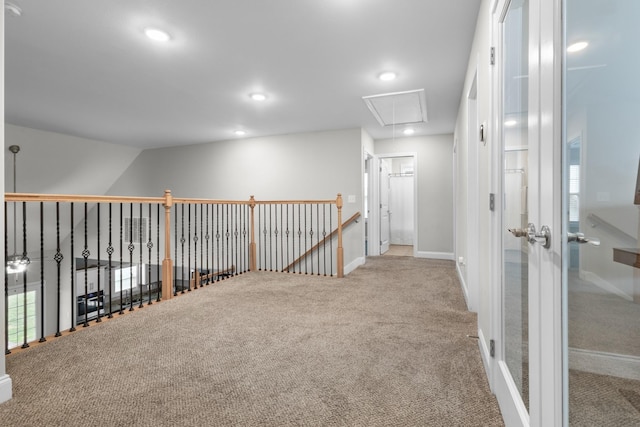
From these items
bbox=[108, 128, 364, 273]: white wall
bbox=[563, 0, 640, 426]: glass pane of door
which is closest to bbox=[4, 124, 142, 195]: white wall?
bbox=[108, 128, 364, 273]: white wall

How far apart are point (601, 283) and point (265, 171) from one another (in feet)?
17.6

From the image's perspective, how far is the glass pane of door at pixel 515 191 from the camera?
1174 mm

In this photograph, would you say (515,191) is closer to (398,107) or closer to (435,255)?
(398,107)

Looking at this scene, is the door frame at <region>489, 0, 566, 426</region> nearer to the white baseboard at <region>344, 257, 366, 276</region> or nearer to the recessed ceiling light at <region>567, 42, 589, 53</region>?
the recessed ceiling light at <region>567, 42, 589, 53</region>

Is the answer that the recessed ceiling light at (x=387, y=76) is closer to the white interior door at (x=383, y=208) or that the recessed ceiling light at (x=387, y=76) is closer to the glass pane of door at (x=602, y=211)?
the glass pane of door at (x=602, y=211)

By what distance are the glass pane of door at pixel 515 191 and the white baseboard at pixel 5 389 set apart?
223 cm

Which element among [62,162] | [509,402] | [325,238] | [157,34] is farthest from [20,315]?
[509,402]

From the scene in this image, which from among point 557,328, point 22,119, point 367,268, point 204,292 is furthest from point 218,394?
point 22,119

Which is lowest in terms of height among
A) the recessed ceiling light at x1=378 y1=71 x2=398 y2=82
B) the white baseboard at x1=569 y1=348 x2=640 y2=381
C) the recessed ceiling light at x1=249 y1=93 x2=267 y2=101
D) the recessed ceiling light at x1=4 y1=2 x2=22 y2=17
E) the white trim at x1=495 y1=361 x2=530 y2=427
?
the white trim at x1=495 y1=361 x2=530 y2=427

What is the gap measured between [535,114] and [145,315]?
9.68 ft

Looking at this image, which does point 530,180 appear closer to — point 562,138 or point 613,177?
point 562,138

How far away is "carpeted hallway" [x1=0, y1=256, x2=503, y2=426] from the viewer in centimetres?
139

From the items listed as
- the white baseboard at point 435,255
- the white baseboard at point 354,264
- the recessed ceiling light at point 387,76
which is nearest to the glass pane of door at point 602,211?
the recessed ceiling light at point 387,76

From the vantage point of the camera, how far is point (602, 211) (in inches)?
28.5
